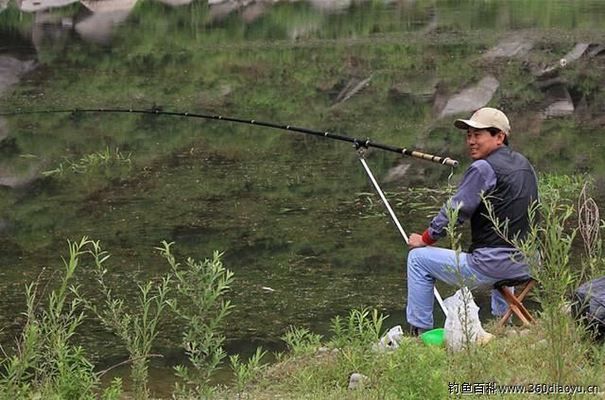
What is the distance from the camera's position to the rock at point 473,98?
1758 centimetres

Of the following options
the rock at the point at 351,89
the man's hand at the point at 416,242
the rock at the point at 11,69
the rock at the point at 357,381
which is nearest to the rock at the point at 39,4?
the rock at the point at 11,69

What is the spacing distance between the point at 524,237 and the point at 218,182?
6.87 meters

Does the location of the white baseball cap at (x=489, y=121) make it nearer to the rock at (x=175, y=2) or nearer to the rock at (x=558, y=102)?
the rock at (x=558, y=102)

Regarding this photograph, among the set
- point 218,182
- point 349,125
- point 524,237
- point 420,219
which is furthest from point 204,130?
point 524,237

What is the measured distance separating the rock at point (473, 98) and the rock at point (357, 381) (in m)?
11.7

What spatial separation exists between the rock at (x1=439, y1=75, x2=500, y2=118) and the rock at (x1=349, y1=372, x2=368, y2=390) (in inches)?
460

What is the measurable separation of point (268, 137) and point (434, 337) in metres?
Answer: 9.68

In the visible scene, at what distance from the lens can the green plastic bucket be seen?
6.15 m

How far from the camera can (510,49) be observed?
953 inches

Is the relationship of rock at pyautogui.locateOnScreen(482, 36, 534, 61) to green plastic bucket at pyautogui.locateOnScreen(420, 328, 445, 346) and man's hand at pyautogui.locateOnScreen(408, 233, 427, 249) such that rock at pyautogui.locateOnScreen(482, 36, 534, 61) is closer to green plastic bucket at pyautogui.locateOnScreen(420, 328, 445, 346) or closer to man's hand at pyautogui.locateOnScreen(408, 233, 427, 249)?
man's hand at pyautogui.locateOnScreen(408, 233, 427, 249)

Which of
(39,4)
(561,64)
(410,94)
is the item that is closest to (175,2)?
(39,4)

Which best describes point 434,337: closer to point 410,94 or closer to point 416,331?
point 416,331

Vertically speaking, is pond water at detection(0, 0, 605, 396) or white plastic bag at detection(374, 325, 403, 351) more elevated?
white plastic bag at detection(374, 325, 403, 351)

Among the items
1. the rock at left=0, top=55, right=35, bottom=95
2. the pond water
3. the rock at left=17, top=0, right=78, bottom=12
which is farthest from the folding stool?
the rock at left=17, top=0, right=78, bottom=12
